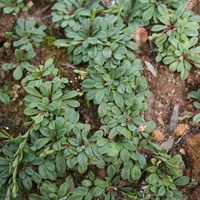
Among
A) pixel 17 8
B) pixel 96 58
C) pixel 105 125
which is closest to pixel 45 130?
pixel 105 125

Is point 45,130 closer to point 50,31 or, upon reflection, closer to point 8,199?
point 8,199

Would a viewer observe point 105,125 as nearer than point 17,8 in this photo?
Yes

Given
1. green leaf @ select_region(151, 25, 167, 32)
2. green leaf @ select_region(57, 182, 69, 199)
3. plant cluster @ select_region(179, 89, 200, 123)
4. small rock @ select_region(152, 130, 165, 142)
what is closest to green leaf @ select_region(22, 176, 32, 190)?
green leaf @ select_region(57, 182, 69, 199)

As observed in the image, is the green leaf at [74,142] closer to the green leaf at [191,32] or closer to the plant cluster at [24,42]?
the plant cluster at [24,42]

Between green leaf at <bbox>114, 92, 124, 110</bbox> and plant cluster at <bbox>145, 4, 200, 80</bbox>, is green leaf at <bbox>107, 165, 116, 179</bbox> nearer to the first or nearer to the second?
green leaf at <bbox>114, 92, 124, 110</bbox>

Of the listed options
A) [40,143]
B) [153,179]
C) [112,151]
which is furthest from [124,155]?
[40,143]

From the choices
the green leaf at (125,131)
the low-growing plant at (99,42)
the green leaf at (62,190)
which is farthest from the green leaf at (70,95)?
the green leaf at (62,190)
